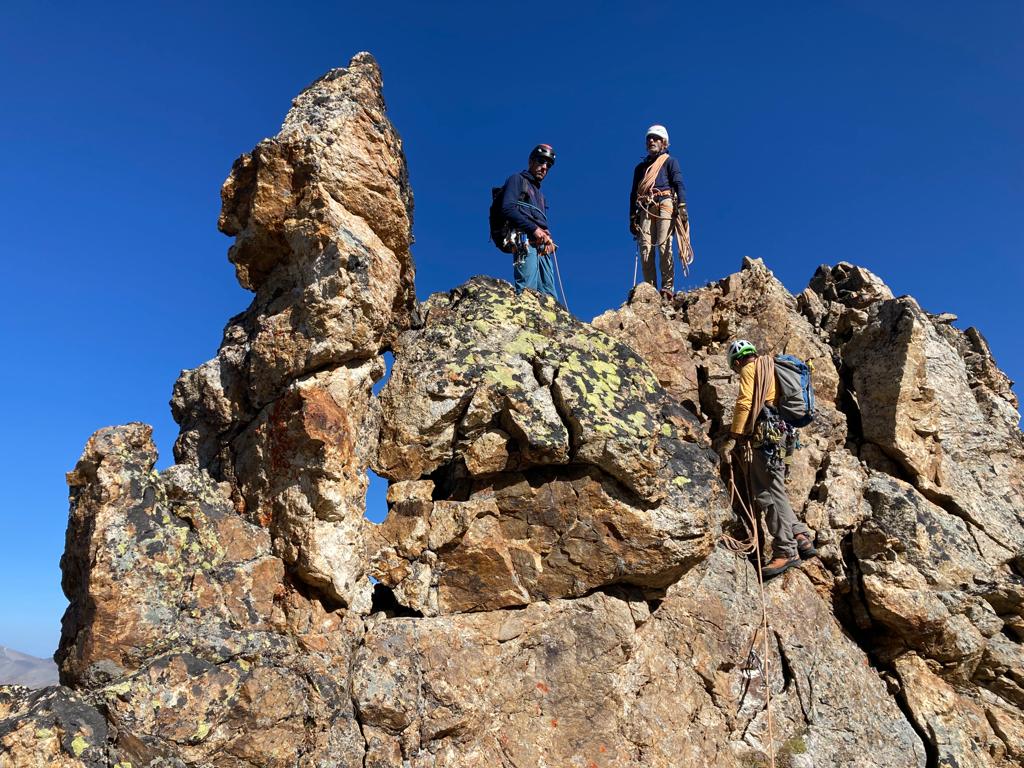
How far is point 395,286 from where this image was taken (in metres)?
11.4

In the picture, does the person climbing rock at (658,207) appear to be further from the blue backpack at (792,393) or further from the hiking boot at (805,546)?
the hiking boot at (805,546)

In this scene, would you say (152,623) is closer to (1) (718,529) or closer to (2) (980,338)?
(1) (718,529)

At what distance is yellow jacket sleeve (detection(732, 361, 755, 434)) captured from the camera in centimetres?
1301

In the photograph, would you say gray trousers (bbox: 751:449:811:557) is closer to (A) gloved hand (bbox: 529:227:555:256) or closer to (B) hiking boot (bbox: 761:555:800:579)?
(B) hiking boot (bbox: 761:555:800:579)

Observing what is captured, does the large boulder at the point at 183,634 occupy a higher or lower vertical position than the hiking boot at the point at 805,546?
lower

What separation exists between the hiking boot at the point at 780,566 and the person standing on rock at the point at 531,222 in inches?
259

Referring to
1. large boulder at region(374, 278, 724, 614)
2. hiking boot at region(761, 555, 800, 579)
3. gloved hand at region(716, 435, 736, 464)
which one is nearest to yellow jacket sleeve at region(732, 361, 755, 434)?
gloved hand at region(716, 435, 736, 464)

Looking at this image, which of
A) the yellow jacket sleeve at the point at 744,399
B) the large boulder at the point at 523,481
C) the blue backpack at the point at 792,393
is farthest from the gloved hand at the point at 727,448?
the large boulder at the point at 523,481

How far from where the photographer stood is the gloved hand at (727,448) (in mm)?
13977

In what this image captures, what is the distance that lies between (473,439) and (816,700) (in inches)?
292

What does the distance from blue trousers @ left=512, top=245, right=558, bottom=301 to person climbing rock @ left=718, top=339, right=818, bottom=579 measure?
414 centimetres

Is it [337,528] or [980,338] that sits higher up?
[980,338]

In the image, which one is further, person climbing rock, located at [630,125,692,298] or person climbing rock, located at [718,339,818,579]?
person climbing rock, located at [630,125,692,298]

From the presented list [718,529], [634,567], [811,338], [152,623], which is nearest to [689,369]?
[811,338]
